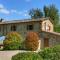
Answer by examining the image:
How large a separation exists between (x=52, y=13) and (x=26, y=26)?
22.4 meters

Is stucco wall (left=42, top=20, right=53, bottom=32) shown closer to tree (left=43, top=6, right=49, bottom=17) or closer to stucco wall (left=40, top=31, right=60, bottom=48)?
stucco wall (left=40, top=31, right=60, bottom=48)

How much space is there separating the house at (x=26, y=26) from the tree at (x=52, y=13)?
17.0 metres

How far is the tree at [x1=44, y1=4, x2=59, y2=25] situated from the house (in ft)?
55.8

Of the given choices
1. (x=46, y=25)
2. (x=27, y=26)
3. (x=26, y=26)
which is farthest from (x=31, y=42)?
(x=46, y=25)

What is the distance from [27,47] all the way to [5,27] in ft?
52.0

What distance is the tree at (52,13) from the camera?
75875mm

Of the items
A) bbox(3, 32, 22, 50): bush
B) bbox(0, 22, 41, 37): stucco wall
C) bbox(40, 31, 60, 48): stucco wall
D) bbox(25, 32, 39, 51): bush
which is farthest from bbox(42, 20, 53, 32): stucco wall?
bbox(3, 32, 22, 50): bush

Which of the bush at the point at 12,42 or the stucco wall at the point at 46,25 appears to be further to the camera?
the stucco wall at the point at 46,25

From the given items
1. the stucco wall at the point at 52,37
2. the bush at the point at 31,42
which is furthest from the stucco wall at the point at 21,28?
the bush at the point at 31,42

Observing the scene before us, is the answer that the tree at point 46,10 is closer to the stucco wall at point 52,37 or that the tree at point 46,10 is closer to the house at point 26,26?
the house at point 26,26

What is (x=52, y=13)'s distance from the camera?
7612 cm

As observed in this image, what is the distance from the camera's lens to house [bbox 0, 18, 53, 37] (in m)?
54.1

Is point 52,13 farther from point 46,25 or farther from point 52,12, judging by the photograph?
point 46,25

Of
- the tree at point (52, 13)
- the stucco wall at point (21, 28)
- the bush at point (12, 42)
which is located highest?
the tree at point (52, 13)
